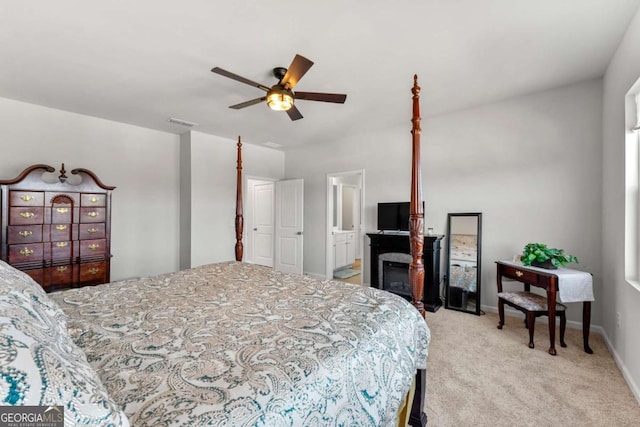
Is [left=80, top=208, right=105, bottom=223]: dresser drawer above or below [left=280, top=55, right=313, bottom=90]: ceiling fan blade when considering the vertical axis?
below

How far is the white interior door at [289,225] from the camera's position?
5566 mm

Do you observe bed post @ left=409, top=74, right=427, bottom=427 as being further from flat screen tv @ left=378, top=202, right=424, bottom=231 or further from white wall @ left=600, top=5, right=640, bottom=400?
flat screen tv @ left=378, top=202, right=424, bottom=231

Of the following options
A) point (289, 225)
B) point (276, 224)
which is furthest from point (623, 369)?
point (276, 224)

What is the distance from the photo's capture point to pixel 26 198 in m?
3.10

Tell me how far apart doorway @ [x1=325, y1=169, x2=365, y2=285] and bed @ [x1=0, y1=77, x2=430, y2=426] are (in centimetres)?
343

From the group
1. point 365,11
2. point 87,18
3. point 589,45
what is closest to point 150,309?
point 87,18

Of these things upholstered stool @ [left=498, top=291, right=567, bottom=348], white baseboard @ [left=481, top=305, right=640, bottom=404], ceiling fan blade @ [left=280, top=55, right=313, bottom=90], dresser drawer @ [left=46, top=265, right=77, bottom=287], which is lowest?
white baseboard @ [left=481, top=305, right=640, bottom=404]

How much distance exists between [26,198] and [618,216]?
5804 mm

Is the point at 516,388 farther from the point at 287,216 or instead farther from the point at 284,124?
the point at 287,216

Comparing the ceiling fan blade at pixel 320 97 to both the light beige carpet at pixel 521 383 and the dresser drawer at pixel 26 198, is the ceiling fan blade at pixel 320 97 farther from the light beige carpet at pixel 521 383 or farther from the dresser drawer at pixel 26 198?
the dresser drawer at pixel 26 198

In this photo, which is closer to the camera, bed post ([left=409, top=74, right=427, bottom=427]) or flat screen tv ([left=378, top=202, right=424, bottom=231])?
bed post ([left=409, top=74, right=427, bottom=427])

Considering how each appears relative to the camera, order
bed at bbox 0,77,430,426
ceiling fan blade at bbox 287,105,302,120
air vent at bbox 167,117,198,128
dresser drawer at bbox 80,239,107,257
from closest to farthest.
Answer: bed at bbox 0,77,430,426
ceiling fan blade at bbox 287,105,302,120
dresser drawer at bbox 80,239,107,257
air vent at bbox 167,117,198,128

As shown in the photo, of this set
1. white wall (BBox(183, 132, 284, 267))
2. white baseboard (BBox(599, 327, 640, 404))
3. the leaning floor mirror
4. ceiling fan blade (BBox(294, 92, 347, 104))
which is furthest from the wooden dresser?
white baseboard (BBox(599, 327, 640, 404))

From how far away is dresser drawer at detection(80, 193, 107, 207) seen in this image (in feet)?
11.4
